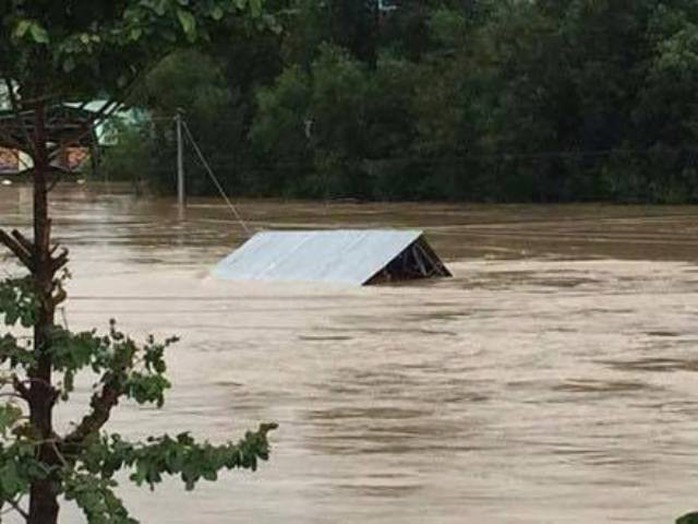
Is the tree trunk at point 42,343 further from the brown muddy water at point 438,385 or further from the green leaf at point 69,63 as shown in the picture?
the brown muddy water at point 438,385

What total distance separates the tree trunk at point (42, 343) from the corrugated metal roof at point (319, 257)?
56.6 feet

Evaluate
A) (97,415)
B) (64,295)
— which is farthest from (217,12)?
(97,415)

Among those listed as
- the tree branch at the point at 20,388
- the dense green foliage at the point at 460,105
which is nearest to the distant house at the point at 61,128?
the tree branch at the point at 20,388

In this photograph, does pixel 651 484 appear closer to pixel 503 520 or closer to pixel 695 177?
pixel 503 520

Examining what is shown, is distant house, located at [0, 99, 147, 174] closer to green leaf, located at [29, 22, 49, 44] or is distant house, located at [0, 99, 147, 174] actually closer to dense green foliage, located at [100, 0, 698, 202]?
Result: green leaf, located at [29, 22, 49, 44]

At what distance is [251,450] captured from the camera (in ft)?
14.1

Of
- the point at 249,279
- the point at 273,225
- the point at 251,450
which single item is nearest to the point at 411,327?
A: the point at 249,279

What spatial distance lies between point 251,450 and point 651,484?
4930 millimetres

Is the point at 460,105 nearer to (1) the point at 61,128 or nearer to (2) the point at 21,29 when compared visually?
(1) the point at 61,128

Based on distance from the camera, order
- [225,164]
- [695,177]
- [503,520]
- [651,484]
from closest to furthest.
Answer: [503,520] < [651,484] < [695,177] < [225,164]

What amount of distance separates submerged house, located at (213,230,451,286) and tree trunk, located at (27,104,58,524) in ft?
56.7

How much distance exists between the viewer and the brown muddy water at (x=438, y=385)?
8.56m

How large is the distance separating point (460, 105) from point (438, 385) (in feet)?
130

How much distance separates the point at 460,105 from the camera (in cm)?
5212
